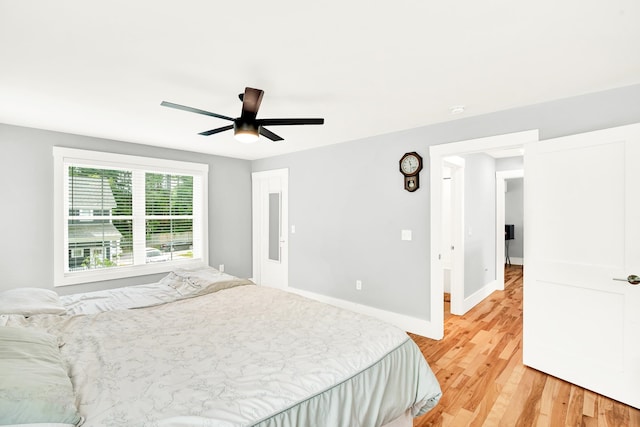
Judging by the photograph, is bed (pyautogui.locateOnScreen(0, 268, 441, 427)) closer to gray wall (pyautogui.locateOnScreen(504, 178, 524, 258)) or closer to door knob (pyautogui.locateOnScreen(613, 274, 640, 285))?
door knob (pyautogui.locateOnScreen(613, 274, 640, 285))

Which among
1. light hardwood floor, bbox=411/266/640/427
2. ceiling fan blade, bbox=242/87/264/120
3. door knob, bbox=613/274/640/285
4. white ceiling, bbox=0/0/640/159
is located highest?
white ceiling, bbox=0/0/640/159

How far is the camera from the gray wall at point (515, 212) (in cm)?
777

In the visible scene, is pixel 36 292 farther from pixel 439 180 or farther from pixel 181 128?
pixel 439 180

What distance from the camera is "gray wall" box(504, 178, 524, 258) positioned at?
7.77m

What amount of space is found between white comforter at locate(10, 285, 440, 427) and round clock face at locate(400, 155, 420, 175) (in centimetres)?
197

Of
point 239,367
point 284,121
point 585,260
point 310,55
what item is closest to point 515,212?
point 585,260

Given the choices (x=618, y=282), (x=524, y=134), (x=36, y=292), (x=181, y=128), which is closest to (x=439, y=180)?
(x=524, y=134)

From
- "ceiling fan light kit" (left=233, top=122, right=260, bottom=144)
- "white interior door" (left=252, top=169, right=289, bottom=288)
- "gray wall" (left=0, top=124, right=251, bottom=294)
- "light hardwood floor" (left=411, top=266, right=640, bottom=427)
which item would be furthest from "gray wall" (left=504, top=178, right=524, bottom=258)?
"gray wall" (left=0, top=124, right=251, bottom=294)

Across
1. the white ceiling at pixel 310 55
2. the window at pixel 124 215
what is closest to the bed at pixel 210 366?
the window at pixel 124 215

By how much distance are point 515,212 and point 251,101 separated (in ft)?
26.2

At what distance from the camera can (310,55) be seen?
75.9 inches

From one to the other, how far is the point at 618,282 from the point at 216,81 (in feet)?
10.8

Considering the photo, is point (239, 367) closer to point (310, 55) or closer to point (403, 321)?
point (310, 55)

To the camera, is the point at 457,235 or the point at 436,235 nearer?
the point at 436,235
